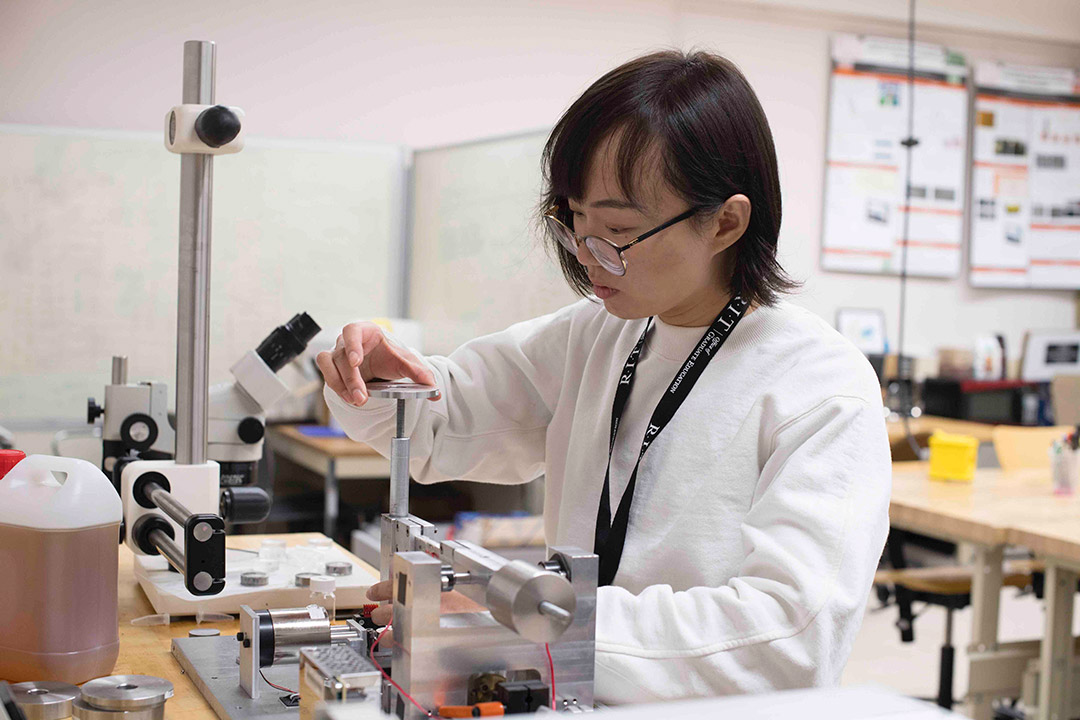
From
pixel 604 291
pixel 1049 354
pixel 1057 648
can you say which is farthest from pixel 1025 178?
pixel 604 291

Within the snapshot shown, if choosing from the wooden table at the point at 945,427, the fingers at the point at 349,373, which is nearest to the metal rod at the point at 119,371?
the fingers at the point at 349,373

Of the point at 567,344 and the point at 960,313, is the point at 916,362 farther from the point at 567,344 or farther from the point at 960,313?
the point at 567,344

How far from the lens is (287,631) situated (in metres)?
1.00

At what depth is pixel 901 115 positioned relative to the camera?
18.4ft

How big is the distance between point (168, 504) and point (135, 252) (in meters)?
3.16

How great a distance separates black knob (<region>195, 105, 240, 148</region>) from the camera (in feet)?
4.35

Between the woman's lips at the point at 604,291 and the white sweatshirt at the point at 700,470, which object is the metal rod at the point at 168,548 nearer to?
the white sweatshirt at the point at 700,470

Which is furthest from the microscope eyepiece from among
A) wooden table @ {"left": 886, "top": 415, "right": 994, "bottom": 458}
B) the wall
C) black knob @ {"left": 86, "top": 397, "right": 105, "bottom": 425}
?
wooden table @ {"left": 886, "top": 415, "right": 994, "bottom": 458}

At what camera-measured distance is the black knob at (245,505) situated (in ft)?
4.56

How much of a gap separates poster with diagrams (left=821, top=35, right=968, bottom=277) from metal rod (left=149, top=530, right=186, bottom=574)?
15.4 feet

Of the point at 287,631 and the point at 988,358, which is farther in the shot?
the point at 988,358

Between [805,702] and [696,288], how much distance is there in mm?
684

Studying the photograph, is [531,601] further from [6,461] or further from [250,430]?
[250,430]

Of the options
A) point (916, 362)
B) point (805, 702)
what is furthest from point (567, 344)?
point (916, 362)
